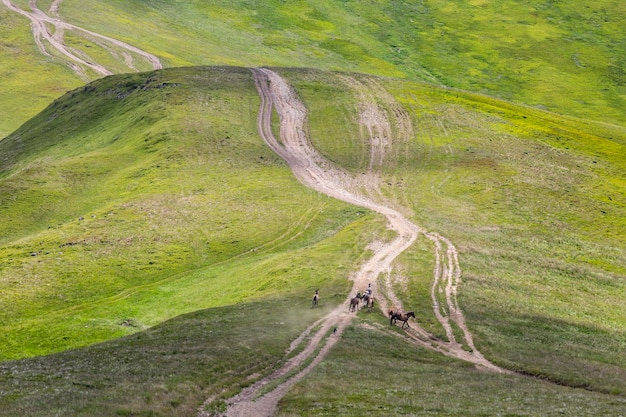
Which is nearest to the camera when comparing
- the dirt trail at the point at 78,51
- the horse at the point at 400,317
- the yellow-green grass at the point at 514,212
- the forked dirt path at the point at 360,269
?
the forked dirt path at the point at 360,269

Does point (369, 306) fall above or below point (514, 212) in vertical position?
below

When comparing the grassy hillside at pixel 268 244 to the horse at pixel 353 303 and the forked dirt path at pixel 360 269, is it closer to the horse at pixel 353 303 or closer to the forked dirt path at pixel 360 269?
the forked dirt path at pixel 360 269

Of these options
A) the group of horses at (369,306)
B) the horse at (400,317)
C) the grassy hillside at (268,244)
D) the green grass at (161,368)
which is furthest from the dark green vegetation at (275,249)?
the horse at (400,317)

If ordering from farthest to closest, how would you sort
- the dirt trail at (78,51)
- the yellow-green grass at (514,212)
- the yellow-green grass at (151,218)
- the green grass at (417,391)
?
1. the dirt trail at (78,51)
2. the yellow-green grass at (151,218)
3. the yellow-green grass at (514,212)
4. the green grass at (417,391)

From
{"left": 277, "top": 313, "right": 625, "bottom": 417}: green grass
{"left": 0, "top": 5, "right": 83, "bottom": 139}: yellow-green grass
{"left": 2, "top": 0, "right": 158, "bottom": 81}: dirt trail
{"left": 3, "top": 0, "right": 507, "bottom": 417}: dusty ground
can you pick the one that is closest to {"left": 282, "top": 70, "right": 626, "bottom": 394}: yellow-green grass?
{"left": 3, "top": 0, "right": 507, "bottom": 417}: dusty ground

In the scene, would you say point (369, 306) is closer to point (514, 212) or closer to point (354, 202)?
point (354, 202)

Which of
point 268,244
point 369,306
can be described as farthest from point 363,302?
point 268,244

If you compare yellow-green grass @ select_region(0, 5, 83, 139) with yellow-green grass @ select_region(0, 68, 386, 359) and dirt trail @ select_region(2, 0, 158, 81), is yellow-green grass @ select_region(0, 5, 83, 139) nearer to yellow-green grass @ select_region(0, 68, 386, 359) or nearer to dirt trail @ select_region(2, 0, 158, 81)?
dirt trail @ select_region(2, 0, 158, 81)
